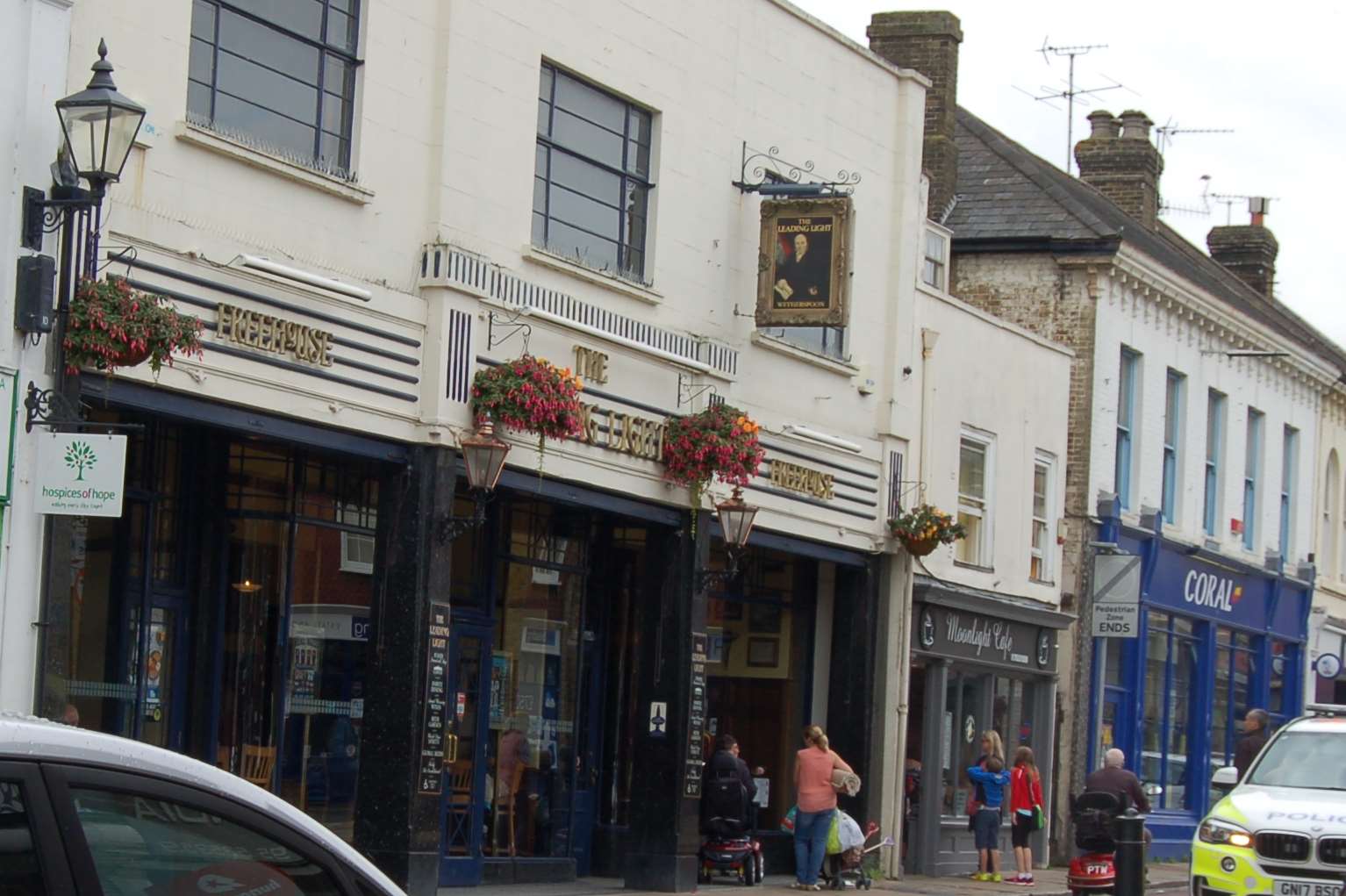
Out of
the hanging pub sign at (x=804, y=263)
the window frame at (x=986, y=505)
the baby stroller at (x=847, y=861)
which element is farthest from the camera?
the window frame at (x=986, y=505)

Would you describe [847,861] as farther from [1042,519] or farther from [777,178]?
[1042,519]

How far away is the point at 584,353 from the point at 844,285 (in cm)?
314

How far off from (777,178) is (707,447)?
139 inches

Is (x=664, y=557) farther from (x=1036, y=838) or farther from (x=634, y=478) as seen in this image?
(x=1036, y=838)

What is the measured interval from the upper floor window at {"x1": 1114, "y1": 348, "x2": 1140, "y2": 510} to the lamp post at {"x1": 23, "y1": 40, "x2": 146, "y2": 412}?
19.9m

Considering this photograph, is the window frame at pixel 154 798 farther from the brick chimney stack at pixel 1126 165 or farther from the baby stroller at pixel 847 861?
the brick chimney stack at pixel 1126 165

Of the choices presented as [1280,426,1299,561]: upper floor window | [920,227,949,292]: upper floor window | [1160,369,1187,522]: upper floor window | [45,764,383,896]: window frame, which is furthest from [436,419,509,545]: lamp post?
[1280,426,1299,561]: upper floor window

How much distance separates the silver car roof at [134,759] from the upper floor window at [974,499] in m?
21.4

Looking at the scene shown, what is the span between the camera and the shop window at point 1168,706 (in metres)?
32.1

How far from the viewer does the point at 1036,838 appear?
28.2 m

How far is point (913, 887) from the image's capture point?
75.7 feet

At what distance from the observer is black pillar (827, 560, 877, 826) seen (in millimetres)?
23281

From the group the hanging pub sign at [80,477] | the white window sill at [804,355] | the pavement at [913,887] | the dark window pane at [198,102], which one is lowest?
the pavement at [913,887]

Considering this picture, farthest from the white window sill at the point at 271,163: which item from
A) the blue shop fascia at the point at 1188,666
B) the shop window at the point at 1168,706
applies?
the shop window at the point at 1168,706
